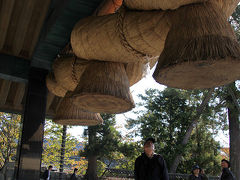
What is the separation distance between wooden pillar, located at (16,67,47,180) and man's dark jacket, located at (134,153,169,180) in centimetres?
126

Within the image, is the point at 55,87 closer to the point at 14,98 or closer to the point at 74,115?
the point at 74,115

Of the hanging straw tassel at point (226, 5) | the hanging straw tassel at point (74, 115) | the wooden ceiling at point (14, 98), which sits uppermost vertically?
the wooden ceiling at point (14, 98)

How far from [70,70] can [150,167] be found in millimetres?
705

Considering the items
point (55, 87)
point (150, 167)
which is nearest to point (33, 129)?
point (55, 87)

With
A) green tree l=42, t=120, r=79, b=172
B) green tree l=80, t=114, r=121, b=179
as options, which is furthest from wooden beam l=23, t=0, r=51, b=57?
green tree l=42, t=120, r=79, b=172

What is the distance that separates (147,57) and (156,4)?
0.94ft

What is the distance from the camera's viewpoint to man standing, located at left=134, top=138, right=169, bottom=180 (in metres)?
1.46

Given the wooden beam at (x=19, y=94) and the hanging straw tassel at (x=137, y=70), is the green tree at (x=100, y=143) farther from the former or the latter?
the hanging straw tassel at (x=137, y=70)

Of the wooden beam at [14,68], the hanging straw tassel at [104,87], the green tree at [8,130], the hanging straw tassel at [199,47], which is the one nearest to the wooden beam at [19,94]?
the wooden beam at [14,68]

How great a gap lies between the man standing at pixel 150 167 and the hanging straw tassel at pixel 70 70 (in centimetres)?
56

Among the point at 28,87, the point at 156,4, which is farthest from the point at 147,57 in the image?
the point at 28,87

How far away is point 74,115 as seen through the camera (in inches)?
60.4

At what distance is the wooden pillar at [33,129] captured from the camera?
2.37 meters

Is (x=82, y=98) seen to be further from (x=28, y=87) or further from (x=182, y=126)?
(x=182, y=126)
